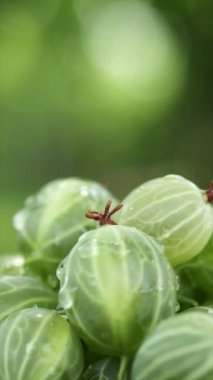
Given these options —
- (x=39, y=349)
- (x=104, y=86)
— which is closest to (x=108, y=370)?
(x=39, y=349)

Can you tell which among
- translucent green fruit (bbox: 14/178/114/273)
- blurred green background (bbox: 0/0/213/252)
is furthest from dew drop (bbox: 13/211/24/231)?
blurred green background (bbox: 0/0/213/252)

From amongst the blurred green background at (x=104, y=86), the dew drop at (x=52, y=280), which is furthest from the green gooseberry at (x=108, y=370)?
the blurred green background at (x=104, y=86)

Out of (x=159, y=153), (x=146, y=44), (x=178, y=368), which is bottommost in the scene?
(x=159, y=153)

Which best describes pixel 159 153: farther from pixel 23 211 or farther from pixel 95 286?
pixel 95 286

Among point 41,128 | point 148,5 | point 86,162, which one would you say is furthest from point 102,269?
point 148,5

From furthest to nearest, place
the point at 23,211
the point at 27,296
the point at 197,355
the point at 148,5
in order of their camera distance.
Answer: the point at 148,5 → the point at 23,211 → the point at 27,296 → the point at 197,355

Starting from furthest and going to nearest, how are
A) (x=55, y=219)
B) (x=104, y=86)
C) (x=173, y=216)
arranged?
(x=104, y=86) < (x=55, y=219) < (x=173, y=216)

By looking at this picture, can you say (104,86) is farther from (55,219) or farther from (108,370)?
(108,370)
